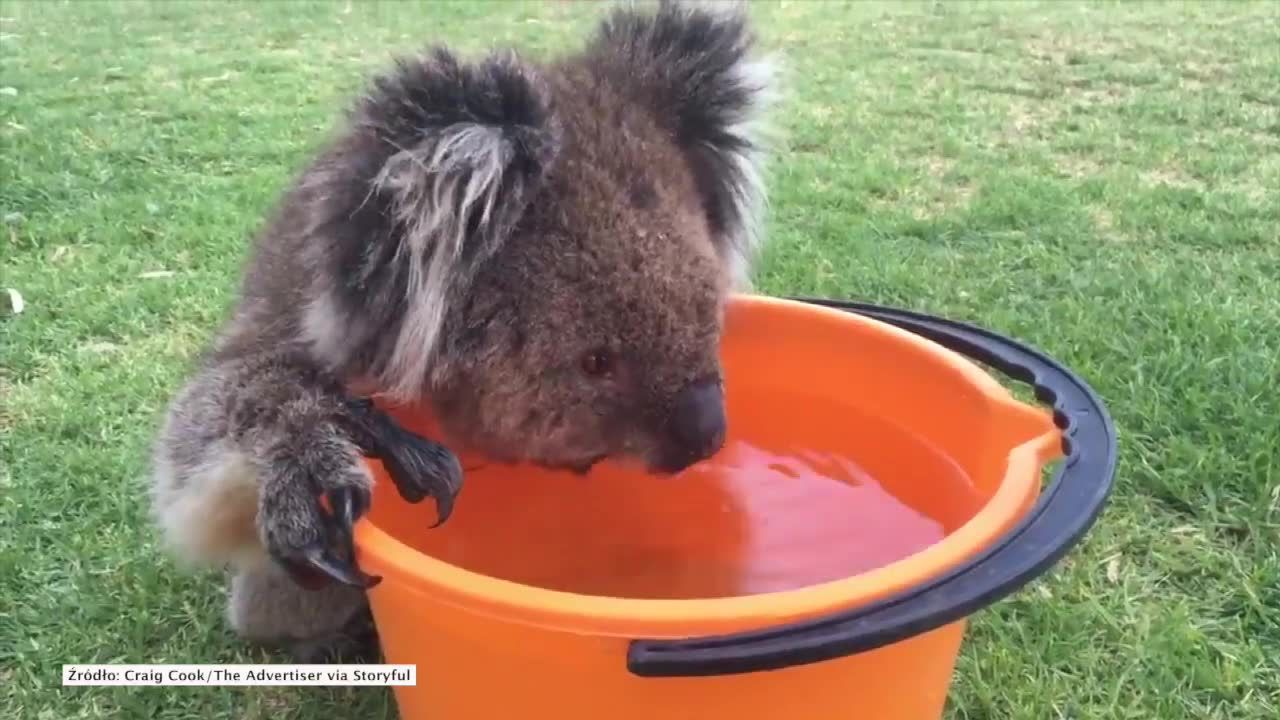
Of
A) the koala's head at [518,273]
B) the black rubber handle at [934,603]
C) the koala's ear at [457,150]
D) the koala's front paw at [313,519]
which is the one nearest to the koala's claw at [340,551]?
the koala's front paw at [313,519]

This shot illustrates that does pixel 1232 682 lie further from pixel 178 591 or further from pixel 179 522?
pixel 178 591

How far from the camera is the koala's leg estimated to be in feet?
4.74

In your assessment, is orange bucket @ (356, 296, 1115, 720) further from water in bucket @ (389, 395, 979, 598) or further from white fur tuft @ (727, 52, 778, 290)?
white fur tuft @ (727, 52, 778, 290)

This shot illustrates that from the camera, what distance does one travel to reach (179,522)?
65.1 inches

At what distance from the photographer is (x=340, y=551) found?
1420mm

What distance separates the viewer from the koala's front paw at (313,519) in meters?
1.41

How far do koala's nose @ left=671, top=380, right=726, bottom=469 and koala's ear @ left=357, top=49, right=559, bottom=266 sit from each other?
293mm

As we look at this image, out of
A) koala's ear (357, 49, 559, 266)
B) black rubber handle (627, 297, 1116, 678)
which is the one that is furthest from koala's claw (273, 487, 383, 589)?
black rubber handle (627, 297, 1116, 678)

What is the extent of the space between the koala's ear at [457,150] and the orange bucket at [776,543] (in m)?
0.35

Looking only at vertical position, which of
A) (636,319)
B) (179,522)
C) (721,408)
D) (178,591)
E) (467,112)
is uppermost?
(467,112)

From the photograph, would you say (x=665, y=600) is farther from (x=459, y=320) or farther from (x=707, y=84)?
(x=707, y=84)

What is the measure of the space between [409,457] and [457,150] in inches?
15.2

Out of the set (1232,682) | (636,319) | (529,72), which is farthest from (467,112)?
(1232,682)

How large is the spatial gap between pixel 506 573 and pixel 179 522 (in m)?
0.54
